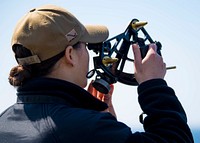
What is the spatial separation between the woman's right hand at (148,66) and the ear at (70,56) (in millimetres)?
343

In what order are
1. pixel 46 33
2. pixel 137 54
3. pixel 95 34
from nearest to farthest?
pixel 46 33, pixel 137 54, pixel 95 34

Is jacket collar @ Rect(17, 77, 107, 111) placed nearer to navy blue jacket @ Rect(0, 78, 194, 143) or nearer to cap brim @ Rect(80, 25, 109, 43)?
navy blue jacket @ Rect(0, 78, 194, 143)

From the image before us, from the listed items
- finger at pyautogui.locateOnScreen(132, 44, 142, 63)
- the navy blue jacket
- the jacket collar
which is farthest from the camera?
finger at pyautogui.locateOnScreen(132, 44, 142, 63)

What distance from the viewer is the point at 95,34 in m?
2.56

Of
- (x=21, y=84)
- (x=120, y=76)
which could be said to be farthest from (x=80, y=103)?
(x=120, y=76)

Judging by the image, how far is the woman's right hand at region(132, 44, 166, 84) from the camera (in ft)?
7.55

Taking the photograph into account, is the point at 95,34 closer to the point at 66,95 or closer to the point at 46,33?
the point at 46,33

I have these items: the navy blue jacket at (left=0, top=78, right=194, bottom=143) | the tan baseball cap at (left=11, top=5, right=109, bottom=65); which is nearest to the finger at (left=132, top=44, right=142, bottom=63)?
the navy blue jacket at (left=0, top=78, right=194, bottom=143)

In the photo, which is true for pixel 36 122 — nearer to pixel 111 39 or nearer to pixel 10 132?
pixel 10 132

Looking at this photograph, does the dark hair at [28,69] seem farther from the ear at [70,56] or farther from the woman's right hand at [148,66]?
the woman's right hand at [148,66]

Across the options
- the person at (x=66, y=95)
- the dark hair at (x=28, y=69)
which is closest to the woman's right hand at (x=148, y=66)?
the person at (x=66, y=95)

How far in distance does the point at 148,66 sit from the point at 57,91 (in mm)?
525

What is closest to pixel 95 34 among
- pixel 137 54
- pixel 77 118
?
pixel 137 54

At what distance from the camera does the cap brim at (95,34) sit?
246cm
